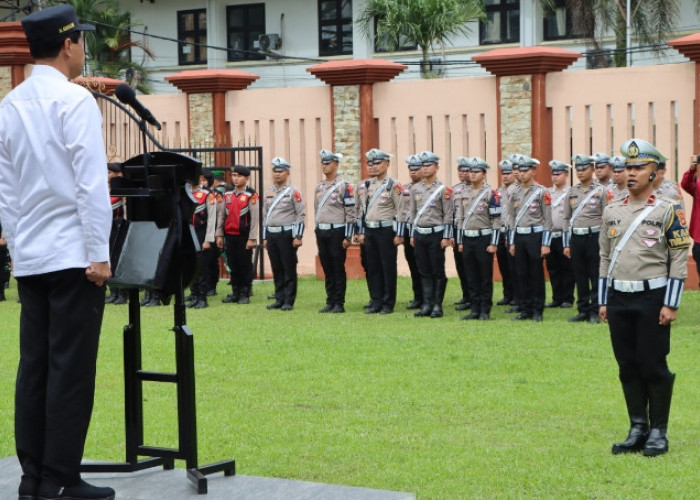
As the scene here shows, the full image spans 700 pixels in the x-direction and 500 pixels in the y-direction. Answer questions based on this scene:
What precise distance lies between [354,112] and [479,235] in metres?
5.25

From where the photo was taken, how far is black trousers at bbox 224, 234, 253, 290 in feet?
53.1

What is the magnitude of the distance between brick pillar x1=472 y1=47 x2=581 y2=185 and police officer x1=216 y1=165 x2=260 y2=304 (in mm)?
3744

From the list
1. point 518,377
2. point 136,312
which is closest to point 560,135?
point 518,377

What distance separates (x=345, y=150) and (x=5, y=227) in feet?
45.1

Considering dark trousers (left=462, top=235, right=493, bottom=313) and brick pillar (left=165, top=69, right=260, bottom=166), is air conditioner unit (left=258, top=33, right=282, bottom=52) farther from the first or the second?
dark trousers (left=462, top=235, right=493, bottom=313)

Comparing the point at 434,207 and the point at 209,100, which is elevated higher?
the point at 209,100

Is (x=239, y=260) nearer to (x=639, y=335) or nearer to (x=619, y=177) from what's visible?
(x=619, y=177)

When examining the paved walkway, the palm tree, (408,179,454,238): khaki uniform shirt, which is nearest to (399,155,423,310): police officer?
(408,179,454,238): khaki uniform shirt

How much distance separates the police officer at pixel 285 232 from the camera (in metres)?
15.4

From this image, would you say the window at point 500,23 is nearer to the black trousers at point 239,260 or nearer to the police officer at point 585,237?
the black trousers at point 239,260

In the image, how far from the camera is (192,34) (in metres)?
38.9

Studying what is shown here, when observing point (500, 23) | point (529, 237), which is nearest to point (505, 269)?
point (529, 237)

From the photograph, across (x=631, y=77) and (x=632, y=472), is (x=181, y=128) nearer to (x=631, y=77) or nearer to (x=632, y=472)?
(x=631, y=77)

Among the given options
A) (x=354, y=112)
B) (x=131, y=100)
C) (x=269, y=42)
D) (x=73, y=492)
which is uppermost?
(x=269, y=42)
